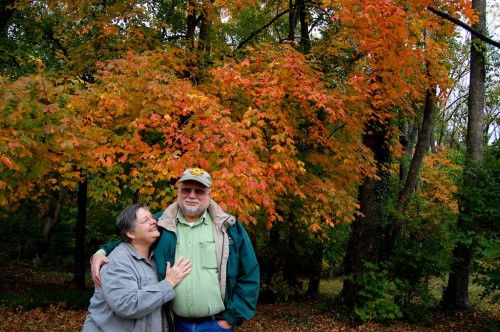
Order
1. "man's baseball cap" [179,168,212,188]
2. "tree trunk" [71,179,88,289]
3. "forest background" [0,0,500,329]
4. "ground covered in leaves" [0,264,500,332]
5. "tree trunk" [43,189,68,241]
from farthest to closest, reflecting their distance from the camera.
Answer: "tree trunk" [43,189,68,241] → "tree trunk" [71,179,88,289] → "ground covered in leaves" [0,264,500,332] → "forest background" [0,0,500,329] → "man's baseball cap" [179,168,212,188]

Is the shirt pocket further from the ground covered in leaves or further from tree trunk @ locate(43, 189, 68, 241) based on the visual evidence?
tree trunk @ locate(43, 189, 68, 241)

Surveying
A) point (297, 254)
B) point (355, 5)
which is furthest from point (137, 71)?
point (297, 254)

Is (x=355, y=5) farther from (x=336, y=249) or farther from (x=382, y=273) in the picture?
(x=336, y=249)

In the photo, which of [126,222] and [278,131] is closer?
[126,222]

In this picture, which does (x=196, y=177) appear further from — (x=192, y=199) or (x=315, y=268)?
(x=315, y=268)

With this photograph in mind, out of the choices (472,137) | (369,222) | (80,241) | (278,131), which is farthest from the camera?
(80,241)

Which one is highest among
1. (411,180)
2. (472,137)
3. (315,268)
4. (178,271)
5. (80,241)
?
(472,137)

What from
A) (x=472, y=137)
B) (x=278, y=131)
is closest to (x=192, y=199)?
(x=278, y=131)

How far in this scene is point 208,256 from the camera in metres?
2.74

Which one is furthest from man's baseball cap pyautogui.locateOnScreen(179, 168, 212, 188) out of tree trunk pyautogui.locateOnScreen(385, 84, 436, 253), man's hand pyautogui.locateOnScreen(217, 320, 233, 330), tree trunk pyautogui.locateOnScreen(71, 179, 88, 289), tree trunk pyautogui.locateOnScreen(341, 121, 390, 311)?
tree trunk pyautogui.locateOnScreen(71, 179, 88, 289)

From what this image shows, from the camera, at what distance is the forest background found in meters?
5.67

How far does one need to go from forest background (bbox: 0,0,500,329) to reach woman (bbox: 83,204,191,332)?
7.52 ft

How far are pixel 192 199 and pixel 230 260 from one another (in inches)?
19.1

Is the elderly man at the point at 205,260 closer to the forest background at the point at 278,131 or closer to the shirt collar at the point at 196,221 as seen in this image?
the shirt collar at the point at 196,221
